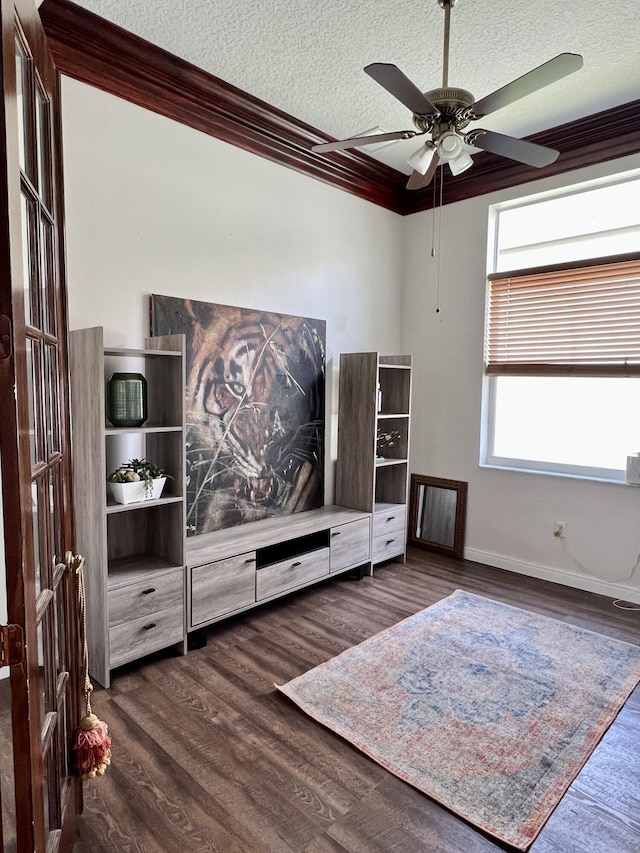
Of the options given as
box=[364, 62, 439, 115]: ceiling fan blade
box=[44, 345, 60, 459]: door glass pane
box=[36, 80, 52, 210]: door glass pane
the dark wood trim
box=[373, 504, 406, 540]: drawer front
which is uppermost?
the dark wood trim

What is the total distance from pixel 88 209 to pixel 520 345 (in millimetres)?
3128

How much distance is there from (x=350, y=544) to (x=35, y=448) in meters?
2.83

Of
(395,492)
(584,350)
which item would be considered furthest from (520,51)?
(395,492)

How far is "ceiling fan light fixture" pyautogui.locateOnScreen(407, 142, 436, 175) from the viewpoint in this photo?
7.47 ft

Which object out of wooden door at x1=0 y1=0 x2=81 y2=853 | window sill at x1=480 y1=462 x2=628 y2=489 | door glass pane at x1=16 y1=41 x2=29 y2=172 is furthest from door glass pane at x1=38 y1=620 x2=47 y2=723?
window sill at x1=480 y1=462 x2=628 y2=489

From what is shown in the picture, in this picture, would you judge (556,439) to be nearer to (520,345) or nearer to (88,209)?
(520,345)

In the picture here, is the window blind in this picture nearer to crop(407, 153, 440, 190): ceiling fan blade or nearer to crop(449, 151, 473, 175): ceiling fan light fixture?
crop(407, 153, 440, 190): ceiling fan blade

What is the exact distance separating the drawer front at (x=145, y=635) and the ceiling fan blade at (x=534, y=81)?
2.67 meters

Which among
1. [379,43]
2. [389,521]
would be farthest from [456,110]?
[389,521]

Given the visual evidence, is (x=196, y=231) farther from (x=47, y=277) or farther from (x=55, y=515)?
(x=55, y=515)

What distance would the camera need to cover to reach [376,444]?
13.1 ft

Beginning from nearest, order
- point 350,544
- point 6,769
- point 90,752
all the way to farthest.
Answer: point 6,769, point 90,752, point 350,544

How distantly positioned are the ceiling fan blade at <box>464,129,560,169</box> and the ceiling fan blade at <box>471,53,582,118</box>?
0.10 m

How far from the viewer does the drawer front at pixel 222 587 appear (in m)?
2.73
